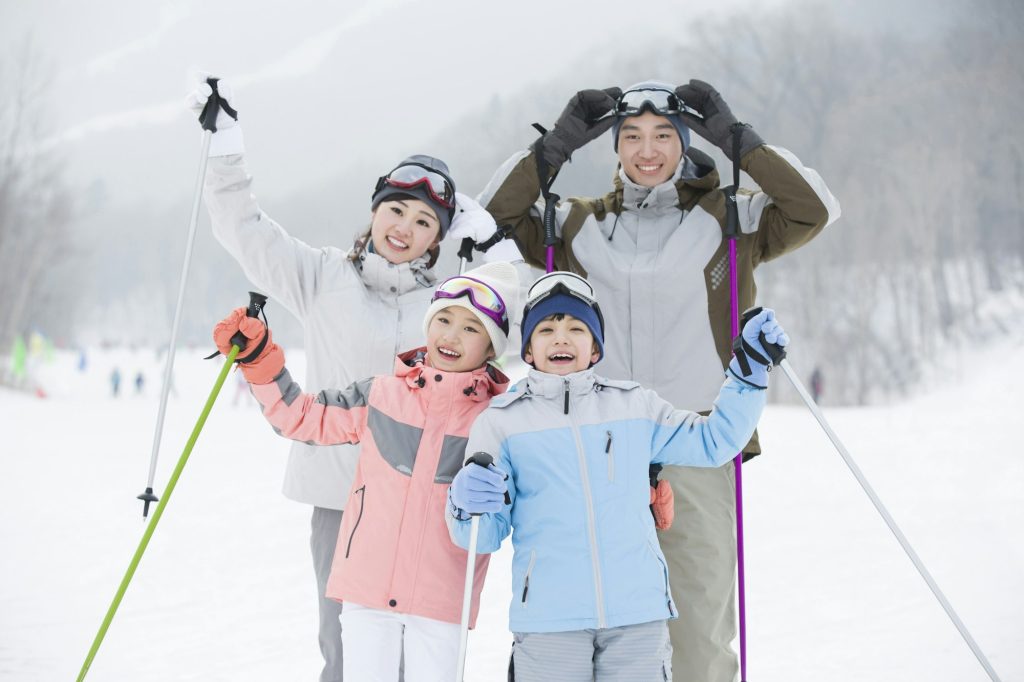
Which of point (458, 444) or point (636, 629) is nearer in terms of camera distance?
point (636, 629)

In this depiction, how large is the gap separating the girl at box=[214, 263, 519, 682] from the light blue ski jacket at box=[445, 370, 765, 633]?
128 mm

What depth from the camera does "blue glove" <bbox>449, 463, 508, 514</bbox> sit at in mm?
1609

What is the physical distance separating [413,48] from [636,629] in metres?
45.6

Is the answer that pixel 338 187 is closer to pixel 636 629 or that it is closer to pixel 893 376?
pixel 893 376

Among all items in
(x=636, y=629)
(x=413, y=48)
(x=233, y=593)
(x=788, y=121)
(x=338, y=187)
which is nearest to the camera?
(x=636, y=629)

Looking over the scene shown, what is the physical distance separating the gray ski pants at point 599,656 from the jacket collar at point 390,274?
3.20 feet

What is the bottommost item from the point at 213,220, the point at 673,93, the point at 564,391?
the point at 564,391

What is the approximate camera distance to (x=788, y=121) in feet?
82.8

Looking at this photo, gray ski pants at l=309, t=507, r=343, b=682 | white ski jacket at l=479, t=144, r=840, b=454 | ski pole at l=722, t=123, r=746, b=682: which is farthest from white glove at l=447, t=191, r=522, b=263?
gray ski pants at l=309, t=507, r=343, b=682

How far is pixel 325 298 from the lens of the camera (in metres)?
2.23

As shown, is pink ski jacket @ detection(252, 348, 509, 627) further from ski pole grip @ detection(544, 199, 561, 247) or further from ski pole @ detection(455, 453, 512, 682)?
ski pole grip @ detection(544, 199, 561, 247)

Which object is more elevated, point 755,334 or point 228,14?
point 228,14

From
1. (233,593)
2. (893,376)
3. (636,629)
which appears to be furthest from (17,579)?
(893,376)

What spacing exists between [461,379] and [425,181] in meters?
0.61
